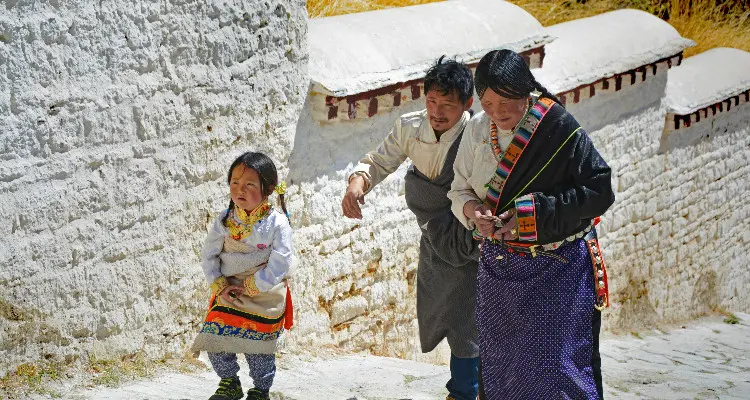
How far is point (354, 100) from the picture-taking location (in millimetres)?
5715

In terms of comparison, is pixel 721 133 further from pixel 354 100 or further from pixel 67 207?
pixel 67 207

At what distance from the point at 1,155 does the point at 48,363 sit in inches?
37.7


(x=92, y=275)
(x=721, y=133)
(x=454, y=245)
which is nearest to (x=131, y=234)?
(x=92, y=275)

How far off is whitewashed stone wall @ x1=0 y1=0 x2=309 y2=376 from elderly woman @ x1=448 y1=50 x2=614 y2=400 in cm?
168

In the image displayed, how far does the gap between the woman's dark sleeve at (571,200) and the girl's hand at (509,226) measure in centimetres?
2

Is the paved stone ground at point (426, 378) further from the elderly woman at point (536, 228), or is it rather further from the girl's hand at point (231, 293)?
the elderly woman at point (536, 228)

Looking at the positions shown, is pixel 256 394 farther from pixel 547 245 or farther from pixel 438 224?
pixel 547 245

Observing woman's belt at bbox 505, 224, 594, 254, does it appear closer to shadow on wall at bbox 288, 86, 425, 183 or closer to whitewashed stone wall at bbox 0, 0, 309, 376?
whitewashed stone wall at bbox 0, 0, 309, 376

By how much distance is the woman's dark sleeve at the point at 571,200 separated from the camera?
356 cm

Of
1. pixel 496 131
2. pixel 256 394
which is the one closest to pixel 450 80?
pixel 496 131

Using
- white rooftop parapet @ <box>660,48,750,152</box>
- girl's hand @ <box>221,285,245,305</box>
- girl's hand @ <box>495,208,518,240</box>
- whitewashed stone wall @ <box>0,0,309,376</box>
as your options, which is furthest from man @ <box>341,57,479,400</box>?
white rooftop parapet @ <box>660,48,750,152</box>

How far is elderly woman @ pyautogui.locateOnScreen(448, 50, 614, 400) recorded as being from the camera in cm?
360

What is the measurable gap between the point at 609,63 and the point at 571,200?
4.74 metres

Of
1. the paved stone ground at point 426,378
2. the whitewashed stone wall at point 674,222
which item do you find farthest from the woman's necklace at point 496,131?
the whitewashed stone wall at point 674,222
